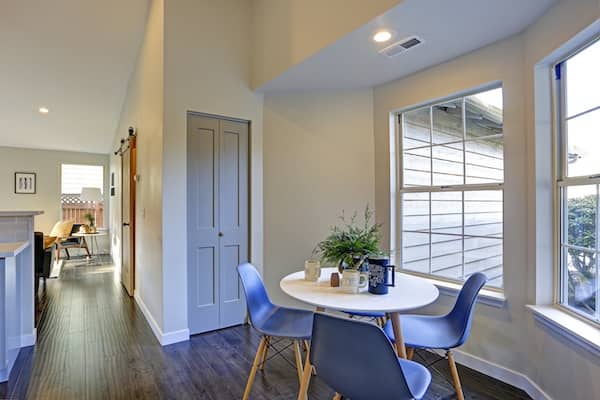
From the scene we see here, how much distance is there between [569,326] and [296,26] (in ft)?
9.06

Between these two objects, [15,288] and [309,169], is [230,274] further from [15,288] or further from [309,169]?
[15,288]

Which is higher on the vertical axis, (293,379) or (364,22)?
(364,22)

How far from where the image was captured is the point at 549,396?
192cm

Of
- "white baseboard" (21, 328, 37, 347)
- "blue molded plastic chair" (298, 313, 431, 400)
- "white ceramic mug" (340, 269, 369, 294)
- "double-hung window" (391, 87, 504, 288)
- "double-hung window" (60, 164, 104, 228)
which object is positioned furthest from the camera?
"double-hung window" (60, 164, 104, 228)

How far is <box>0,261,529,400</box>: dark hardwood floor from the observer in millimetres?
2086

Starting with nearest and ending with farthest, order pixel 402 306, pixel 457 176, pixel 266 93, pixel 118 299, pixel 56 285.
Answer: pixel 402 306 → pixel 457 176 → pixel 266 93 → pixel 118 299 → pixel 56 285

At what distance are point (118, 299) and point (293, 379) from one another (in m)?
2.93

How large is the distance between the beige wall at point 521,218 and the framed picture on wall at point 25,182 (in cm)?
826

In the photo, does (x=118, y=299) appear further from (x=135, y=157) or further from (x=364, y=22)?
(x=364, y=22)

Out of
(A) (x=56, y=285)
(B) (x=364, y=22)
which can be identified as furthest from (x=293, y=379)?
(A) (x=56, y=285)

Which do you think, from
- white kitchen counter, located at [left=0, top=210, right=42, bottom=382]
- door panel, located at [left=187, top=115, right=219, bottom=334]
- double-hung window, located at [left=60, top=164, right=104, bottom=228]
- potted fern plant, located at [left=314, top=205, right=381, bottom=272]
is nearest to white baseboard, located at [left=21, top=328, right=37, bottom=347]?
white kitchen counter, located at [left=0, top=210, right=42, bottom=382]

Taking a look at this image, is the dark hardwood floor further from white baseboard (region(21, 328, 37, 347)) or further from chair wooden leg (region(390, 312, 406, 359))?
chair wooden leg (region(390, 312, 406, 359))

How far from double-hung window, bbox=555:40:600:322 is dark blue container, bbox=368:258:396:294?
1.08 metres

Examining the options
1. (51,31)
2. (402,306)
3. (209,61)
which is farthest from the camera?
(51,31)
